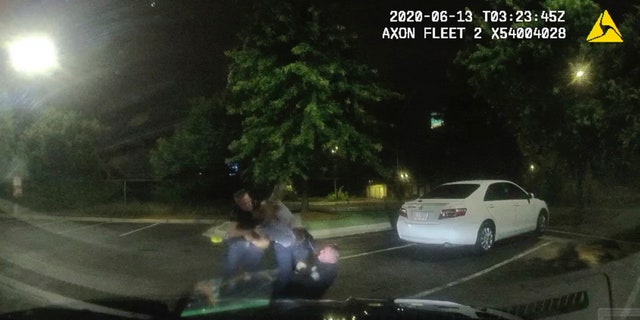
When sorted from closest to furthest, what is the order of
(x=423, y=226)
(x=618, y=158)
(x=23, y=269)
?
(x=23, y=269) → (x=423, y=226) → (x=618, y=158)

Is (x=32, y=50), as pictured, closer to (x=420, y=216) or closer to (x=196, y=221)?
(x=420, y=216)

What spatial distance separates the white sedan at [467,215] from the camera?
1234 cm

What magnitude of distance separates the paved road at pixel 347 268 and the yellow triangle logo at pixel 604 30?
26.0 ft

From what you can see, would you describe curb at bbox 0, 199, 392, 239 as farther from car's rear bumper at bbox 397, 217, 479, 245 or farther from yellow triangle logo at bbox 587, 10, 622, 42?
yellow triangle logo at bbox 587, 10, 622, 42

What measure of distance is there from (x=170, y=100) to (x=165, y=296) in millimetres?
28255

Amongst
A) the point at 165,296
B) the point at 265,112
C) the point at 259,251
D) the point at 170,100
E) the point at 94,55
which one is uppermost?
the point at 94,55

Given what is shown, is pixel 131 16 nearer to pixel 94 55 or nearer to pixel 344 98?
pixel 94 55

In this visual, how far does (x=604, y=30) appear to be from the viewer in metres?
20.6

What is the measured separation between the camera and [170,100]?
120 ft

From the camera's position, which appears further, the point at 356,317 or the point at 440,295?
the point at 440,295

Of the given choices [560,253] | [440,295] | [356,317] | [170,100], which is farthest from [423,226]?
[170,100]

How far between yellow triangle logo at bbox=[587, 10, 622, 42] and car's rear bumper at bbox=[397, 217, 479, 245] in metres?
10.5

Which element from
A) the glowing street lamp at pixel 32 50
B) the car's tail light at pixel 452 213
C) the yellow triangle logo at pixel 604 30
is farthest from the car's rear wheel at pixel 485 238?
the yellow triangle logo at pixel 604 30

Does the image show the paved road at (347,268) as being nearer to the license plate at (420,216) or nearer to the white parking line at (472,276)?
the white parking line at (472,276)
